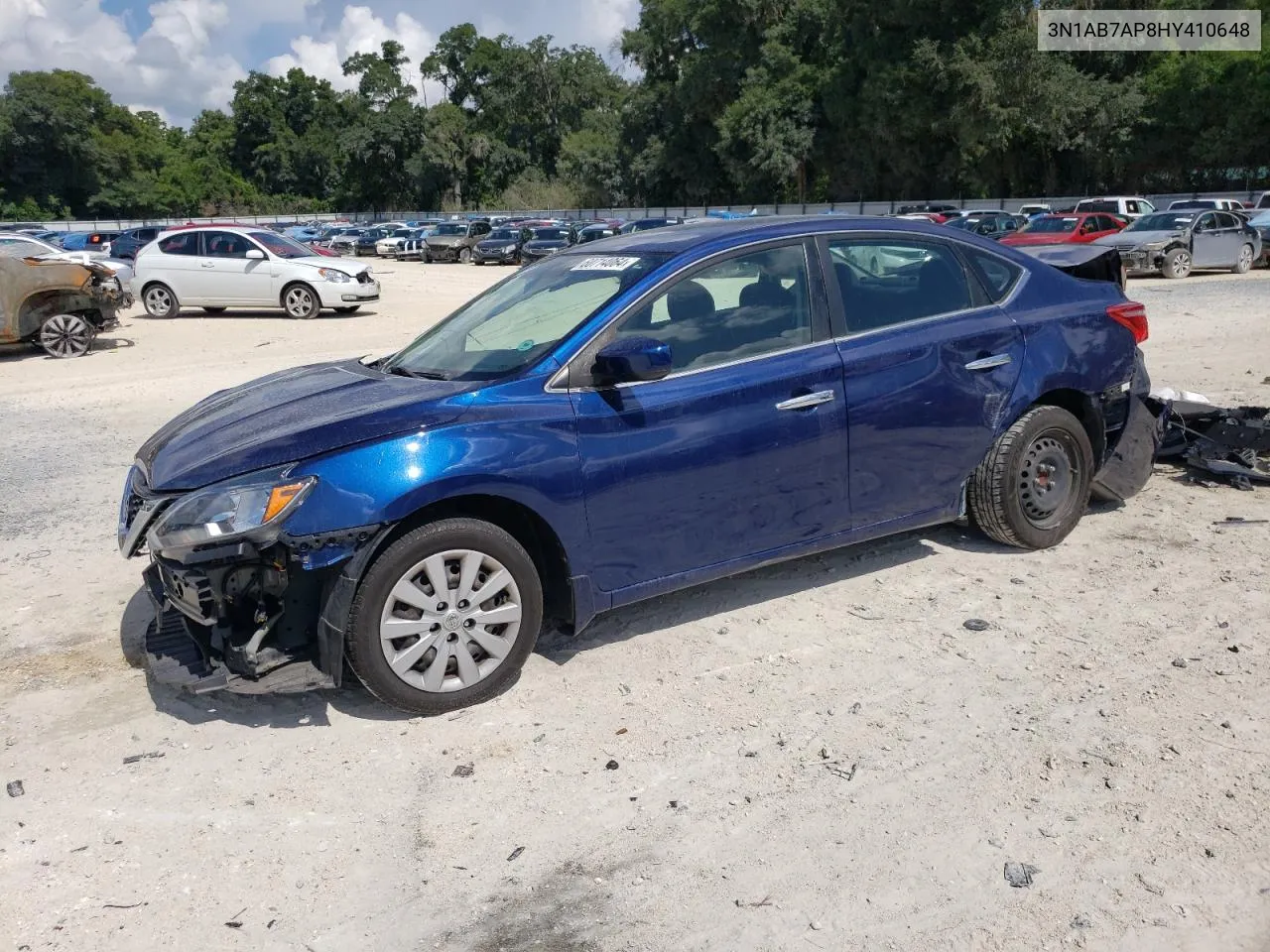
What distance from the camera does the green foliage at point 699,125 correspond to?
159 feet

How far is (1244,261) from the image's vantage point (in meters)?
25.4

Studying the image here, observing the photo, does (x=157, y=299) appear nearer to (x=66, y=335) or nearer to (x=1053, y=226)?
(x=66, y=335)

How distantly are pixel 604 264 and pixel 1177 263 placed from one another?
22556 millimetres

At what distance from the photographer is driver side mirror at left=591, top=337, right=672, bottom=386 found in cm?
412

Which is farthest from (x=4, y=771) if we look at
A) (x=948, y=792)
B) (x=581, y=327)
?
(x=948, y=792)

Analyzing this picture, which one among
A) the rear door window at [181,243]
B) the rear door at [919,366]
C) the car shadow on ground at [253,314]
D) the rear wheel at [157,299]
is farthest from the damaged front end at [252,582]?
the rear wheel at [157,299]

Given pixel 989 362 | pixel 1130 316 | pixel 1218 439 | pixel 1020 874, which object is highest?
pixel 1130 316

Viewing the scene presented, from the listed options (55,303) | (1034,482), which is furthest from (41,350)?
(1034,482)

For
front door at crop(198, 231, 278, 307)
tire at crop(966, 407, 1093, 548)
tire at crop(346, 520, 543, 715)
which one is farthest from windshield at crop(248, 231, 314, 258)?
tire at crop(346, 520, 543, 715)

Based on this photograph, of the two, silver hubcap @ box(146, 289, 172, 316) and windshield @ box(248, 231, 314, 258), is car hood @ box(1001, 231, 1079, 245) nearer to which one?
windshield @ box(248, 231, 314, 258)

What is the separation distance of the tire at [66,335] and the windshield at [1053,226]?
20.4 m

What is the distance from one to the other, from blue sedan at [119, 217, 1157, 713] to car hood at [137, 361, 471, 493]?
0.01 meters

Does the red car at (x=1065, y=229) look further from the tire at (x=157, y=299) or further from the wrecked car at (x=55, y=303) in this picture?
the wrecked car at (x=55, y=303)

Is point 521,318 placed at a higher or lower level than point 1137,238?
higher
